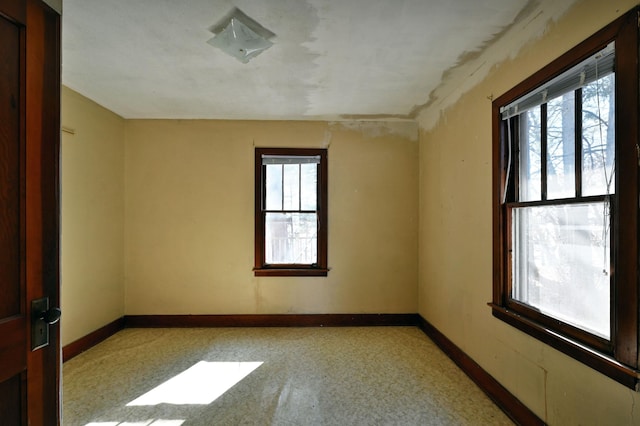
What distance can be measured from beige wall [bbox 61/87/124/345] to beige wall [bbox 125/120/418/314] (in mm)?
171

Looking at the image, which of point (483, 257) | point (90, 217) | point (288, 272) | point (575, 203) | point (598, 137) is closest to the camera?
point (598, 137)

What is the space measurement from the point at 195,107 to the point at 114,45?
4.02ft

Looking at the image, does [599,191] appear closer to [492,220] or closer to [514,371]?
[492,220]

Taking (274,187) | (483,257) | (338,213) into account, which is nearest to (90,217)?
(274,187)

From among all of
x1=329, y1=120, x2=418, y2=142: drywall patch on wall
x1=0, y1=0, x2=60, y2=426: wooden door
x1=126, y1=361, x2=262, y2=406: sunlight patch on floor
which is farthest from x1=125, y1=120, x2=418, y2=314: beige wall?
x1=0, y1=0, x2=60, y2=426: wooden door

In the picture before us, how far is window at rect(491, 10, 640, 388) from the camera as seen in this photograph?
4.29ft

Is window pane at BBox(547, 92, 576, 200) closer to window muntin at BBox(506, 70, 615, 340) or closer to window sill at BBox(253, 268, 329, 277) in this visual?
window muntin at BBox(506, 70, 615, 340)

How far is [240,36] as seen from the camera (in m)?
1.99

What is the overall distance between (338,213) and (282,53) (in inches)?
78.4

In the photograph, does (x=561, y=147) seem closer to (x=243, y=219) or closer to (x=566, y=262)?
(x=566, y=262)

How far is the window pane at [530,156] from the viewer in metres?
1.92

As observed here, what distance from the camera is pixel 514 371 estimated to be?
1994 mm

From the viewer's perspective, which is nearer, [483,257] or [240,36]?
[240,36]

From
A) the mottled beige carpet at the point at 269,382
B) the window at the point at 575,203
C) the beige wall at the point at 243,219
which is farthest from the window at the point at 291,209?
the window at the point at 575,203
